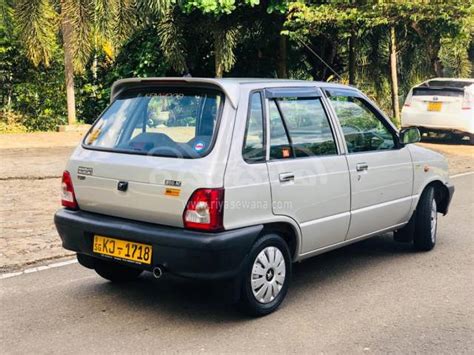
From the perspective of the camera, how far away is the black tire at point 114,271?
489cm

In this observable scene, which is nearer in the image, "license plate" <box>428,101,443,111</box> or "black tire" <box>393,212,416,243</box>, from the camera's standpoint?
"black tire" <box>393,212,416,243</box>

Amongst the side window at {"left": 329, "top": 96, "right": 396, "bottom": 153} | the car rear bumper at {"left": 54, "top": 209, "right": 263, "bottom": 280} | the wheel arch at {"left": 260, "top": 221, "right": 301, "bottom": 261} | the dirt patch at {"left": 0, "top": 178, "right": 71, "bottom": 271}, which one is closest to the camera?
the car rear bumper at {"left": 54, "top": 209, "right": 263, "bottom": 280}

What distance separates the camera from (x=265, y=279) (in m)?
Result: 4.23

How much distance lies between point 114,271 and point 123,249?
3.00 feet

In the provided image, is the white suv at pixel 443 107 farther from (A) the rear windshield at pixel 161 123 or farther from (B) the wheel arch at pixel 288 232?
(A) the rear windshield at pixel 161 123

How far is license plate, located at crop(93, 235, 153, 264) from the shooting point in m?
4.00

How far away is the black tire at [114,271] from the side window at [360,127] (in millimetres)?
2155

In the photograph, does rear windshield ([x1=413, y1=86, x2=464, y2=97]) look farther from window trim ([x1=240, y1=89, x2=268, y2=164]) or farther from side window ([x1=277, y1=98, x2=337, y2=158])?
window trim ([x1=240, y1=89, x2=268, y2=164])

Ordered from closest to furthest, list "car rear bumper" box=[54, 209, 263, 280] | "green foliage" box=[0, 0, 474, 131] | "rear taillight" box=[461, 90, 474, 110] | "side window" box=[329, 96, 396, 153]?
"car rear bumper" box=[54, 209, 263, 280] < "side window" box=[329, 96, 396, 153] < "green foliage" box=[0, 0, 474, 131] < "rear taillight" box=[461, 90, 474, 110]

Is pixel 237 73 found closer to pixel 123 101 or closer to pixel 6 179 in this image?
pixel 6 179

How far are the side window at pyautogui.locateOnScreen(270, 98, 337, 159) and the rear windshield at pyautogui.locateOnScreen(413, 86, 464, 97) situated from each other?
1212 cm

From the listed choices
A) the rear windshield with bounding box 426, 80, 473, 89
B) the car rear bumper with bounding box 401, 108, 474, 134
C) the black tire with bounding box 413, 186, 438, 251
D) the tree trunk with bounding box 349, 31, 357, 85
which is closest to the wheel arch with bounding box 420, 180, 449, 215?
the black tire with bounding box 413, 186, 438, 251

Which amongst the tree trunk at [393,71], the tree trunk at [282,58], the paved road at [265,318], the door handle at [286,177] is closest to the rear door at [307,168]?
the door handle at [286,177]

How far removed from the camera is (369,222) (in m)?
5.18
